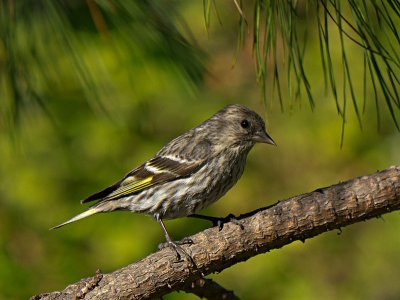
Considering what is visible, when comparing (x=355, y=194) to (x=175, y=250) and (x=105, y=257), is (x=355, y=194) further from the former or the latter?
(x=105, y=257)

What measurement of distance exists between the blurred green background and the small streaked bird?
243mm

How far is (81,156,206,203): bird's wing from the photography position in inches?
206

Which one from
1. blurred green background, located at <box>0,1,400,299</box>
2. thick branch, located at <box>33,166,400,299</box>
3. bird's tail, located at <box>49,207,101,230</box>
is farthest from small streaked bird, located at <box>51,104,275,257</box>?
thick branch, located at <box>33,166,400,299</box>

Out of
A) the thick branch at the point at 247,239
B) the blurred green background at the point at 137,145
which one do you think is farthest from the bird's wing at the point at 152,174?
the thick branch at the point at 247,239

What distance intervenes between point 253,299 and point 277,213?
2369 millimetres

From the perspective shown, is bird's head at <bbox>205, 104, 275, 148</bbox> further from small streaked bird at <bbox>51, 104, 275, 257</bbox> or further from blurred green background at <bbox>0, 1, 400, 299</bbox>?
blurred green background at <bbox>0, 1, 400, 299</bbox>

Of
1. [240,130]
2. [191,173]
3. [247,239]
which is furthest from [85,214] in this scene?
[247,239]

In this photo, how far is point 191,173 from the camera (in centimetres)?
520

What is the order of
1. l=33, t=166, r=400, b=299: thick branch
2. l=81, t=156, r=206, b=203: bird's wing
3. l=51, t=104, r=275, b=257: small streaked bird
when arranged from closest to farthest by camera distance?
l=33, t=166, r=400, b=299: thick branch
l=51, t=104, r=275, b=257: small streaked bird
l=81, t=156, r=206, b=203: bird's wing

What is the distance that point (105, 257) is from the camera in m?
5.36

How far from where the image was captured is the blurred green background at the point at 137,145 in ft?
13.0

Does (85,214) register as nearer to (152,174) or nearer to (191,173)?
(152,174)

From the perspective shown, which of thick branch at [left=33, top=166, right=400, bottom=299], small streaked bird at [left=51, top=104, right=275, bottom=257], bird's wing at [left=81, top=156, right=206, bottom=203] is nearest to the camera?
thick branch at [left=33, top=166, right=400, bottom=299]

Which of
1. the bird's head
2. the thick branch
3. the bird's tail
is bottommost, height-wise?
the bird's tail
